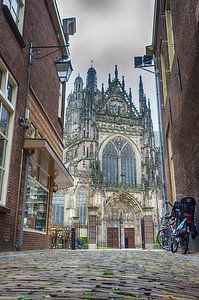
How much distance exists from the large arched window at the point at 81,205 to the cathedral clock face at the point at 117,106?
13.7 meters

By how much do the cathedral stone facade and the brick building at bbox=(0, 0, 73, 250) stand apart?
26.2 m

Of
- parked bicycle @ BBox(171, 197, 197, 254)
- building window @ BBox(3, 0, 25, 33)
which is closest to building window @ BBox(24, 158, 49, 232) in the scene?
building window @ BBox(3, 0, 25, 33)

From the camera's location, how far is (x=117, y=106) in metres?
47.0

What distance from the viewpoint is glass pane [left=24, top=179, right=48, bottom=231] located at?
7820 millimetres

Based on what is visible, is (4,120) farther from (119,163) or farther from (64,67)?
(119,163)

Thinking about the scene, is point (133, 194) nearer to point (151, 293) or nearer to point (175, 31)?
point (175, 31)

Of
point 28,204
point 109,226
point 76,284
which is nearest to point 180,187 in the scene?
point 28,204

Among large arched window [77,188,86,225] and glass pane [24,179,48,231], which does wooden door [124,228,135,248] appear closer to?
large arched window [77,188,86,225]

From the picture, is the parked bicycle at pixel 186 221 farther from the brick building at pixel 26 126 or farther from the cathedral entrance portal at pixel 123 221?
the cathedral entrance portal at pixel 123 221

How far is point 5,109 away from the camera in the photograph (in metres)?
6.36

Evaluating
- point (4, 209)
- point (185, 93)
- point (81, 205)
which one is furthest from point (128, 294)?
point (81, 205)

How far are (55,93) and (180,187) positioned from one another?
5693mm

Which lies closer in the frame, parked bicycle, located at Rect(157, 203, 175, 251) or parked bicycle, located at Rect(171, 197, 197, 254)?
parked bicycle, located at Rect(171, 197, 197, 254)

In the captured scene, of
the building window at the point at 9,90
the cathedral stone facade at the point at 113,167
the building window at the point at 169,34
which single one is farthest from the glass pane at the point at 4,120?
the cathedral stone facade at the point at 113,167
